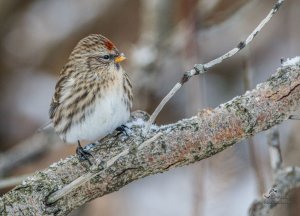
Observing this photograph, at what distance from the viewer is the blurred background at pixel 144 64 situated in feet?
16.3

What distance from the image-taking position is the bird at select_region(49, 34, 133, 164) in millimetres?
2999

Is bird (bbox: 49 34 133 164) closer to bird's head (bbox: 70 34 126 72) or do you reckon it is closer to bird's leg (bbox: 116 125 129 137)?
bird's head (bbox: 70 34 126 72)

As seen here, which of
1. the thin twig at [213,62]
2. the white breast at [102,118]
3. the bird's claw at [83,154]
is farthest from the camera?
the white breast at [102,118]

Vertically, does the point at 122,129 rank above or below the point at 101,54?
below

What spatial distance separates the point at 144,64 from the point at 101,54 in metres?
2.03

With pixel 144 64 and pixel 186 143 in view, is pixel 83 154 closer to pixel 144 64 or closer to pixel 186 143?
pixel 186 143

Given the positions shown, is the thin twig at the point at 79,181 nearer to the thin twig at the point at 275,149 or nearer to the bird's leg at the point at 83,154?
the bird's leg at the point at 83,154

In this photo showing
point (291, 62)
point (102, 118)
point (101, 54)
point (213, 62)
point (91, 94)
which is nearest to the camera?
point (213, 62)

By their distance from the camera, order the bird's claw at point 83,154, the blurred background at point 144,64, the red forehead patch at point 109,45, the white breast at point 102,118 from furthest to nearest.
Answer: the blurred background at point 144,64 < the red forehead patch at point 109,45 < the white breast at point 102,118 < the bird's claw at point 83,154

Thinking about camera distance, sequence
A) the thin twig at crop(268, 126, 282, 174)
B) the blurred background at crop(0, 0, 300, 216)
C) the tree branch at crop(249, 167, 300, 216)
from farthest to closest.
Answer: the blurred background at crop(0, 0, 300, 216) < the thin twig at crop(268, 126, 282, 174) < the tree branch at crop(249, 167, 300, 216)

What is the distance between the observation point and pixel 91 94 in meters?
3.11

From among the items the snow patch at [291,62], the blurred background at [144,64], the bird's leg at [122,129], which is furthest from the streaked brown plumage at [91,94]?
the blurred background at [144,64]

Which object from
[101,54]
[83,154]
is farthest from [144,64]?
[83,154]

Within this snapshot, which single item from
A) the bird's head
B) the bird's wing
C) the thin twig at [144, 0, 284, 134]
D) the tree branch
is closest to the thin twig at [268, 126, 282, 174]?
the tree branch
